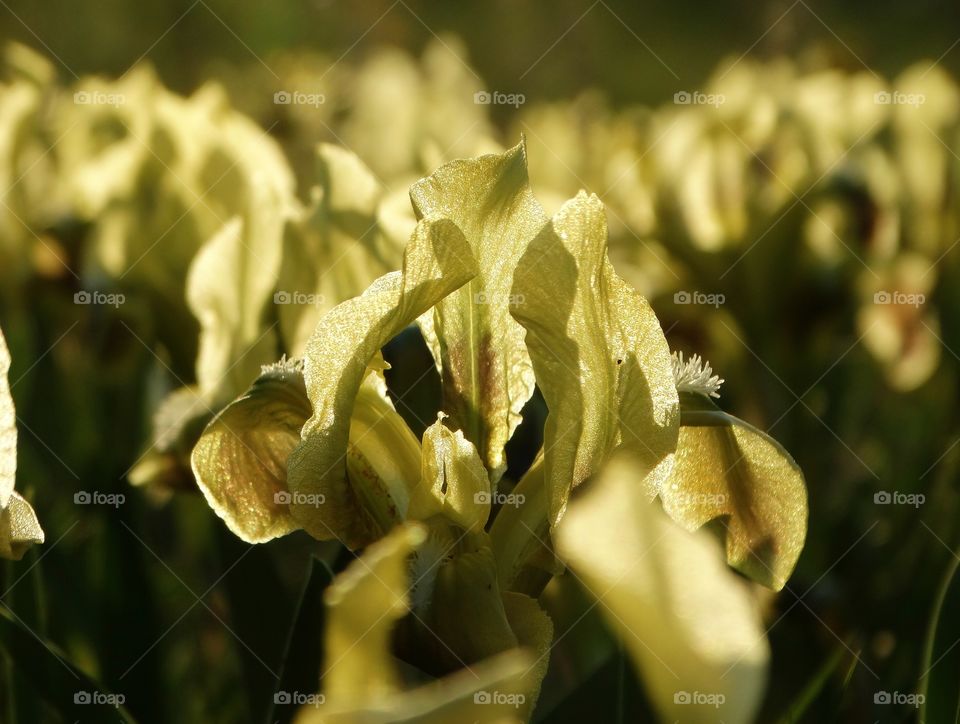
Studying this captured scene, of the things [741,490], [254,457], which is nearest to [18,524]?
[254,457]

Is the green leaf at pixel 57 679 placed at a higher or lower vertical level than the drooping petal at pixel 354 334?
lower

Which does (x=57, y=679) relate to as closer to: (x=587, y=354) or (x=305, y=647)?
(x=305, y=647)

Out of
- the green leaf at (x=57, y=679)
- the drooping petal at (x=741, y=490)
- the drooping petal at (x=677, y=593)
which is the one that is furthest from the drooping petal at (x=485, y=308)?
the green leaf at (x=57, y=679)

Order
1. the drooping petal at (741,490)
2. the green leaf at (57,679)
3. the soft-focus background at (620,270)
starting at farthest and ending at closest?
the soft-focus background at (620,270)
the green leaf at (57,679)
the drooping petal at (741,490)

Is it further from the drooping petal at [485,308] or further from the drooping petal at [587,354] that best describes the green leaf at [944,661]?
the drooping petal at [485,308]

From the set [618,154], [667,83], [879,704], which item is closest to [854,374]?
[618,154]

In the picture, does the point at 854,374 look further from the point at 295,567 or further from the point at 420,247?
the point at 420,247

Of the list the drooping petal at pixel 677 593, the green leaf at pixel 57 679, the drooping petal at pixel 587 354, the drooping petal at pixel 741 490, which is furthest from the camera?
the green leaf at pixel 57 679
